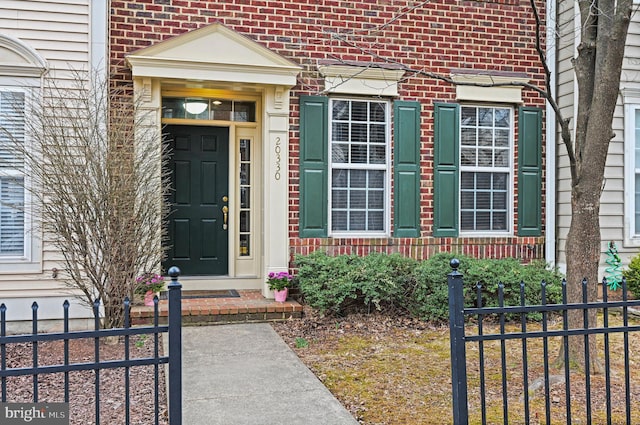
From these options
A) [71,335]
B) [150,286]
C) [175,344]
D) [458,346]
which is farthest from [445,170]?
[71,335]

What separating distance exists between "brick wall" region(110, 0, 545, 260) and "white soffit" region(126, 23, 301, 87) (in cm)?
39

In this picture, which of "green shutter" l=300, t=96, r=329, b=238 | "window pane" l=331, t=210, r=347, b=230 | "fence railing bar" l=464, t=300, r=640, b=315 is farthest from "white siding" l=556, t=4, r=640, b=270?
"fence railing bar" l=464, t=300, r=640, b=315

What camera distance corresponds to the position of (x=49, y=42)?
6.52m

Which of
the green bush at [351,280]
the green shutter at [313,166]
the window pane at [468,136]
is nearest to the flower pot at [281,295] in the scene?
the green bush at [351,280]

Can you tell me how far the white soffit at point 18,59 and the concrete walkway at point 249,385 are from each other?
3.59 meters

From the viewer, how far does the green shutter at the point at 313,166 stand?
7.42 m

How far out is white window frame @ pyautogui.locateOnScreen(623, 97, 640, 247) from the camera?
7965 mm

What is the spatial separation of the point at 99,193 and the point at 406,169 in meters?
4.14

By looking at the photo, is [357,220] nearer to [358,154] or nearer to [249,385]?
[358,154]

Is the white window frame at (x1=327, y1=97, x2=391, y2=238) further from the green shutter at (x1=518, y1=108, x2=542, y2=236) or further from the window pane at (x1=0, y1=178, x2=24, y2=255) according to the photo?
the window pane at (x1=0, y1=178, x2=24, y2=255)

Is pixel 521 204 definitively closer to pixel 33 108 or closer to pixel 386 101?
pixel 386 101

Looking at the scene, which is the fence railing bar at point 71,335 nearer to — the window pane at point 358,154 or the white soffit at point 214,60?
the white soffit at point 214,60

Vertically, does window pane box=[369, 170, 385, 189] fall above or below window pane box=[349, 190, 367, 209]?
above

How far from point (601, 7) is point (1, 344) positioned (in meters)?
4.88
